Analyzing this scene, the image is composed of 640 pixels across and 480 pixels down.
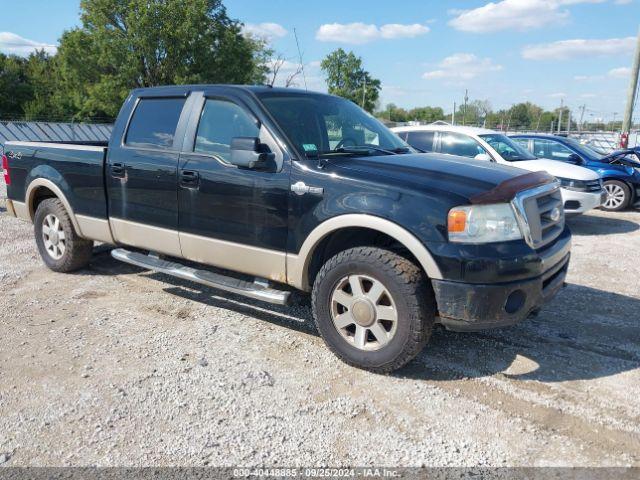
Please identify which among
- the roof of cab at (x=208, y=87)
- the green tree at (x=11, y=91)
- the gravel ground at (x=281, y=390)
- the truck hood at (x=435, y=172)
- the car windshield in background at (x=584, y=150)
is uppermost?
the green tree at (x=11, y=91)

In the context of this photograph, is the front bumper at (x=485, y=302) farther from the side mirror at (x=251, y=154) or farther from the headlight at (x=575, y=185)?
the headlight at (x=575, y=185)

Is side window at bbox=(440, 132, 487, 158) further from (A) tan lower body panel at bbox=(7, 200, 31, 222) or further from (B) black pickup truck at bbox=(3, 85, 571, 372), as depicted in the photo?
(A) tan lower body panel at bbox=(7, 200, 31, 222)

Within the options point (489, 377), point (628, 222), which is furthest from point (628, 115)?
point (489, 377)

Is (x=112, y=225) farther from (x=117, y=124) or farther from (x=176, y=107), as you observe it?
(x=176, y=107)

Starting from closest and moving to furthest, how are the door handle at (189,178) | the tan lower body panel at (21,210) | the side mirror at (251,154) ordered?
the side mirror at (251,154) < the door handle at (189,178) < the tan lower body panel at (21,210)

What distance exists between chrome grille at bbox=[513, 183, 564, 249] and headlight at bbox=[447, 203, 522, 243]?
14cm

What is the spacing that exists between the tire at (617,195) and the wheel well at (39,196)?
10.3 meters

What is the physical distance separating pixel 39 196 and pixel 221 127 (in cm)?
296

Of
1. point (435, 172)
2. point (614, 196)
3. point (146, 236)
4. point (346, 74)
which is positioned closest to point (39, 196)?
point (146, 236)

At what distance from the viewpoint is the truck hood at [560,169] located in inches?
360

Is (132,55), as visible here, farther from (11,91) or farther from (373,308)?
(373,308)

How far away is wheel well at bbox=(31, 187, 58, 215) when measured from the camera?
5.94 m

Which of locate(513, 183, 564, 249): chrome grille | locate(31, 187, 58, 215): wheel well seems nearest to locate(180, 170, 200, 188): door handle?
locate(31, 187, 58, 215): wheel well

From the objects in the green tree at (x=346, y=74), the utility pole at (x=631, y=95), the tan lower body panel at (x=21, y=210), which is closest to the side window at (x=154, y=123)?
the tan lower body panel at (x=21, y=210)
